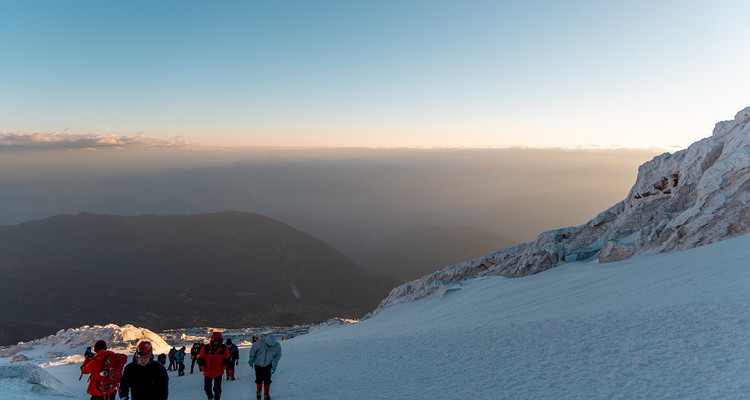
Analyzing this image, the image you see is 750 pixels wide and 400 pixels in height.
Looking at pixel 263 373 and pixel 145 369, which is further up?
pixel 145 369

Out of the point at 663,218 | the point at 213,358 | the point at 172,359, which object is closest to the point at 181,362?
the point at 172,359

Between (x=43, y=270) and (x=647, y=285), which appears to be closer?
(x=647, y=285)

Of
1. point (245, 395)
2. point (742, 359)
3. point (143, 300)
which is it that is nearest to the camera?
point (742, 359)

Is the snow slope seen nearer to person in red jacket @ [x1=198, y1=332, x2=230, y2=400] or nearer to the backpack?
person in red jacket @ [x1=198, y1=332, x2=230, y2=400]

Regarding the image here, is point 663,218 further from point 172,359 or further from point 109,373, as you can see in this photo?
point 172,359

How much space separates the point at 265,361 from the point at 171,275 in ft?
468

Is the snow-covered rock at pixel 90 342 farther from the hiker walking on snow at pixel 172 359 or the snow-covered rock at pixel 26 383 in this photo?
the snow-covered rock at pixel 26 383

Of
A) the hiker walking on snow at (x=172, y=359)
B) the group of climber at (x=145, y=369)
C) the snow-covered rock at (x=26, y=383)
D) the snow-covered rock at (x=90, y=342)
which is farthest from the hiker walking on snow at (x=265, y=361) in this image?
the snow-covered rock at (x=90, y=342)

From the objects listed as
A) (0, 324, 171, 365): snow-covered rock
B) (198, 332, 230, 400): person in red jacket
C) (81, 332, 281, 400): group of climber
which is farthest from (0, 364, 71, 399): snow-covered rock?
(0, 324, 171, 365): snow-covered rock

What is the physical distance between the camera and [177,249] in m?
147

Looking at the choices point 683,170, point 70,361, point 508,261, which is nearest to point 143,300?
point 70,361

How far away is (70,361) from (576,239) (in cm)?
3048

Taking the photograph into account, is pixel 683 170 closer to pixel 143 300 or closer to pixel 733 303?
pixel 733 303

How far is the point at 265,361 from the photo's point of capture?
8.86 metres
